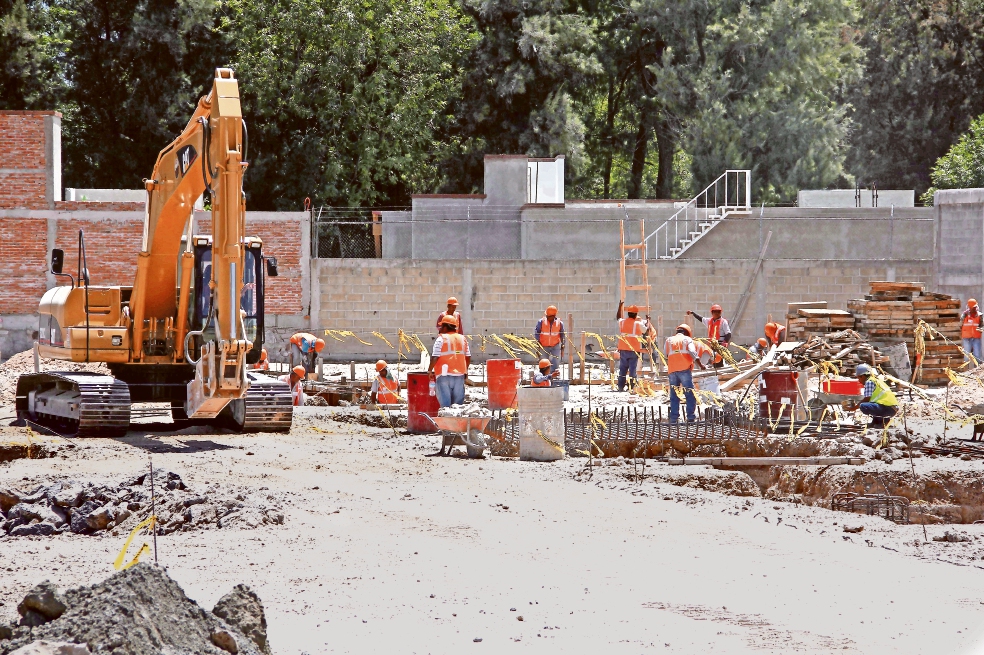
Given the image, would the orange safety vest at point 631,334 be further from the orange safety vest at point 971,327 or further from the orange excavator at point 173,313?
the orange safety vest at point 971,327

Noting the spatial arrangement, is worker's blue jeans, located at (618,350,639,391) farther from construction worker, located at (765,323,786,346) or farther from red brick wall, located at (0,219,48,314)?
red brick wall, located at (0,219,48,314)

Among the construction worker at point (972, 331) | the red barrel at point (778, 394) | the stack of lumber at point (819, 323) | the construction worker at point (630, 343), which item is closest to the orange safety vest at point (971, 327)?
the construction worker at point (972, 331)

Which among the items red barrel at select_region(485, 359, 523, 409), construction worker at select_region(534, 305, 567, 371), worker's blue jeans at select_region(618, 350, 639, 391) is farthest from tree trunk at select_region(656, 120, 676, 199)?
red barrel at select_region(485, 359, 523, 409)

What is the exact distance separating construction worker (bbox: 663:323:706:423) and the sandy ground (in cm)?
335

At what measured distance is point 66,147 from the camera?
41.8 meters

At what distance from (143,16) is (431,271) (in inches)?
676

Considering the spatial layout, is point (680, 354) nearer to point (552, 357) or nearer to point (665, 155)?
point (552, 357)

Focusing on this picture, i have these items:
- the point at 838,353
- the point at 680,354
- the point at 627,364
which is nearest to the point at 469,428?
the point at 680,354

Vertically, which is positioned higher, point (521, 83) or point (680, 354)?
point (521, 83)

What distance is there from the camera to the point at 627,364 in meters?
21.9

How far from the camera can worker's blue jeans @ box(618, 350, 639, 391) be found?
21.7m

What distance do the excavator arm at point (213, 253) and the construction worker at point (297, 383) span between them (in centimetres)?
308

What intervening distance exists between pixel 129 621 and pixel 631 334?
52.6 feet

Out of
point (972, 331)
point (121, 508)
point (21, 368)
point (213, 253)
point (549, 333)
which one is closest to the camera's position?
point (121, 508)
